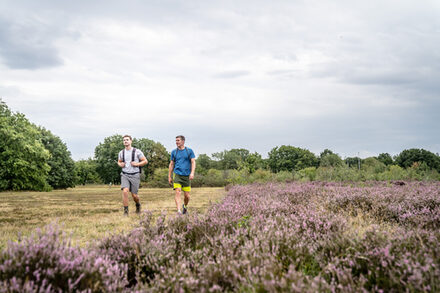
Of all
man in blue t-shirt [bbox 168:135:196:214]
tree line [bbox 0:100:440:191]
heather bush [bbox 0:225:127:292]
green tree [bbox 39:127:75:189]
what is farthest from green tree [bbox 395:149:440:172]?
heather bush [bbox 0:225:127:292]

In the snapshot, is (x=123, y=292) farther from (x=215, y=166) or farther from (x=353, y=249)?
(x=215, y=166)

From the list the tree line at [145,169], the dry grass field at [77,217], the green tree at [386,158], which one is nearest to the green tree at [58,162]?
the tree line at [145,169]

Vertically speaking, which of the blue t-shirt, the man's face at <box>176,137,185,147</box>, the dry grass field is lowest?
the dry grass field

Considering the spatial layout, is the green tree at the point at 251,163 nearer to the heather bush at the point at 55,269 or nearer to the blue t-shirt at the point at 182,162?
the blue t-shirt at the point at 182,162

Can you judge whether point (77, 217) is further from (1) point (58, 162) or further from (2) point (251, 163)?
(1) point (58, 162)

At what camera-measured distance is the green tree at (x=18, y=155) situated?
32469 mm

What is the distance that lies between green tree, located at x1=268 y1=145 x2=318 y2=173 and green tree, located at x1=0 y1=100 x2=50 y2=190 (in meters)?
66.7

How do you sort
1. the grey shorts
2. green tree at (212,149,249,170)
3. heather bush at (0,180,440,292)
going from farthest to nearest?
green tree at (212,149,249,170), the grey shorts, heather bush at (0,180,440,292)

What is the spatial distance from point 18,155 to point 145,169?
35.9 meters

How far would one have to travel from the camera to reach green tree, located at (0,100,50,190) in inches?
1278

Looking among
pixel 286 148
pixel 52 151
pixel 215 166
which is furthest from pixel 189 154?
pixel 215 166

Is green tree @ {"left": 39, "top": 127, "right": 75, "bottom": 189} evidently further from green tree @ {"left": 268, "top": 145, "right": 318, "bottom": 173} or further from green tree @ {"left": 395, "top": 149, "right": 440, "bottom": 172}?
green tree @ {"left": 395, "top": 149, "right": 440, "bottom": 172}

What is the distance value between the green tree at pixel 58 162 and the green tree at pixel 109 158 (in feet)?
35.0

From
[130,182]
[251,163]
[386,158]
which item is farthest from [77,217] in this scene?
[386,158]
